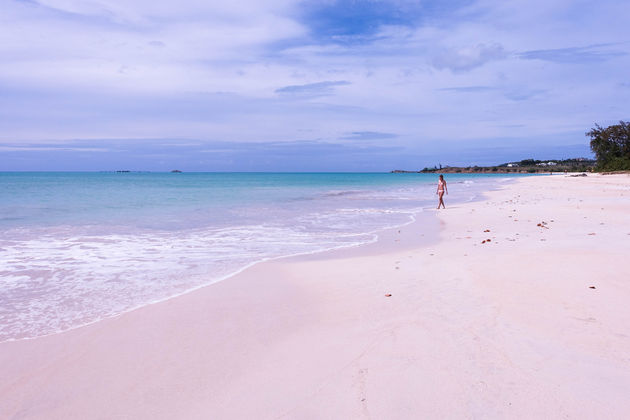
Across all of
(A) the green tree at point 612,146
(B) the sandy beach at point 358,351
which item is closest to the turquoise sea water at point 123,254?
(B) the sandy beach at point 358,351

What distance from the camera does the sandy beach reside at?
3078mm

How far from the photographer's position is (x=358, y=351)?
3904mm

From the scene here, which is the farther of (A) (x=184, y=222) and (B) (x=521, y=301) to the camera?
(A) (x=184, y=222)

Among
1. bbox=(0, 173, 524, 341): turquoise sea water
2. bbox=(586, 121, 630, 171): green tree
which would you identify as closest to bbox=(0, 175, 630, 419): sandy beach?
bbox=(0, 173, 524, 341): turquoise sea water

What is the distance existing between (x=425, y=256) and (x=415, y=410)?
564 centimetres

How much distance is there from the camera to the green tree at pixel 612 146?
60125 millimetres

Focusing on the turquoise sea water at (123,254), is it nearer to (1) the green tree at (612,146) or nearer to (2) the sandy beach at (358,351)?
(2) the sandy beach at (358,351)

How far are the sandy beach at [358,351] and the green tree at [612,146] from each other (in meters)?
66.0

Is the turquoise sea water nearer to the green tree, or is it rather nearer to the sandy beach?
the sandy beach

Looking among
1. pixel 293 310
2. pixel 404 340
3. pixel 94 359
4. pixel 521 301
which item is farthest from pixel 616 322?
pixel 94 359

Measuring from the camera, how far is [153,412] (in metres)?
3.11

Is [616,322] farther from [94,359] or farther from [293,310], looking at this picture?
[94,359]

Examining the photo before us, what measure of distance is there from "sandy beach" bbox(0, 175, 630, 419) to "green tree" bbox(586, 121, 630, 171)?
6602 cm

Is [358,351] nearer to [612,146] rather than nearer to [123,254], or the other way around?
[123,254]
